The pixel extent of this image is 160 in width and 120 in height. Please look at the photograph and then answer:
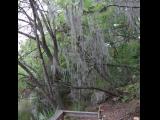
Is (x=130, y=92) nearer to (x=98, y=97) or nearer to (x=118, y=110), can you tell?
(x=118, y=110)

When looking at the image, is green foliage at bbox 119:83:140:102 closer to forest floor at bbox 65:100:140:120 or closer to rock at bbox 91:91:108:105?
forest floor at bbox 65:100:140:120

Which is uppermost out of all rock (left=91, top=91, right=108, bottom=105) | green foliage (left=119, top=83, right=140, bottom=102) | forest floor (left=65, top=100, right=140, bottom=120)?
green foliage (left=119, top=83, right=140, bottom=102)

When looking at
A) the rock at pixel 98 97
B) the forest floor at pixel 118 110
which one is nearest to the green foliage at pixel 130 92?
the forest floor at pixel 118 110

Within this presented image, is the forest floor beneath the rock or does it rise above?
beneath

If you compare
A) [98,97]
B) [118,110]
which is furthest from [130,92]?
[98,97]

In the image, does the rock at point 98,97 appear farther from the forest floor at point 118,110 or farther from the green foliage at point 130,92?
the green foliage at point 130,92

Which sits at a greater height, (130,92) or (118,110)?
(130,92)

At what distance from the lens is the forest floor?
1.69 meters

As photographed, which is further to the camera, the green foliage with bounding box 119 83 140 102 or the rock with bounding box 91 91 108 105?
the rock with bounding box 91 91 108 105

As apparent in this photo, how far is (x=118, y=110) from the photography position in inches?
73.0

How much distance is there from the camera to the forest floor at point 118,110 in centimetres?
169

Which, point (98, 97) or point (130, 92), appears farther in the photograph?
point (98, 97)

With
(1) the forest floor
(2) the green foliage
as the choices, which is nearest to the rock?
(1) the forest floor
